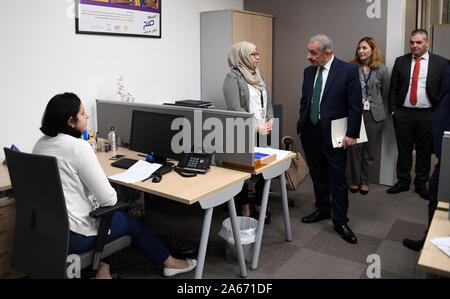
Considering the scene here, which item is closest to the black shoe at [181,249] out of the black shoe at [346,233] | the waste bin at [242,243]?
the waste bin at [242,243]

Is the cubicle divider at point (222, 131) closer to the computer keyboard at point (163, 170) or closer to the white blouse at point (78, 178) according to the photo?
the computer keyboard at point (163, 170)

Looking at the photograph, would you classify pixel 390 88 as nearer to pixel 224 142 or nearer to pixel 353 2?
pixel 353 2

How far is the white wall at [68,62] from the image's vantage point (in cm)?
296

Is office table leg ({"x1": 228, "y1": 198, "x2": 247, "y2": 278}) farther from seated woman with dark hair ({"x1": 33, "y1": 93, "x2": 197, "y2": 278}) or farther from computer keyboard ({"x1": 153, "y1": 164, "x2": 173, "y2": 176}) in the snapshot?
seated woman with dark hair ({"x1": 33, "y1": 93, "x2": 197, "y2": 278})

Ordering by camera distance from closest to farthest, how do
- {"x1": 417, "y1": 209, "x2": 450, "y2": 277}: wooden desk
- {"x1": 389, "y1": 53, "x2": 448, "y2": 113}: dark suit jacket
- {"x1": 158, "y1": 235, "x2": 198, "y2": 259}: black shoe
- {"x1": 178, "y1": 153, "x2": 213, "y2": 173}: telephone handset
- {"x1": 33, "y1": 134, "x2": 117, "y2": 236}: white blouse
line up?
{"x1": 417, "y1": 209, "x2": 450, "y2": 277}: wooden desk < {"x1": 33, "y1": 134, "x2": 117, "y2": 236}: white blouse < {"x1": 178, "y1": 153, "x2": 213, "y2": 173}: telephone handset < {"x1": 158, "y1": 235, "x2": 198, "y2": 259}: black shoe < {"x1": 389, "y1": 53, "x2": 448, "y2": 113}: dark suit jacket

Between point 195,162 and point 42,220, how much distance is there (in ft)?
3.39

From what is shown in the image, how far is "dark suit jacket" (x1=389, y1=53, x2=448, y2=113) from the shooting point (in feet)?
12.9

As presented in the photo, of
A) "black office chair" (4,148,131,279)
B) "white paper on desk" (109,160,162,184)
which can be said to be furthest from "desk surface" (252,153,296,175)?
"black office chair" (4,148,131,279)

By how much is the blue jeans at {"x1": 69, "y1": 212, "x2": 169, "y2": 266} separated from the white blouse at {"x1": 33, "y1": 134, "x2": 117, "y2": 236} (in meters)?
0.05

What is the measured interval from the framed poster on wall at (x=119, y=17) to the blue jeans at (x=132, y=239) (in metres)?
1.81

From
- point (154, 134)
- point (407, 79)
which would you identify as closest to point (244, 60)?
point (154, 134)

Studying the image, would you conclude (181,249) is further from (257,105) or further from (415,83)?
(415,83)

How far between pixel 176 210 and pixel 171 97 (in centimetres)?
120

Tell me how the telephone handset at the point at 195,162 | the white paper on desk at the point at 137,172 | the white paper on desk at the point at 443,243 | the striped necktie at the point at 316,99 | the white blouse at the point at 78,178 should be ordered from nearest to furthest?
the white paper on desk at the point at 443,243, the white blouse at the point at 78,178, the white paper on desk at the point at 137,172, the telephone handset at the point at 195,162, the striped necktie at the point at 316,99
